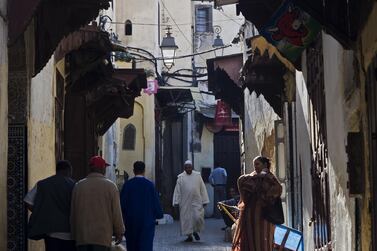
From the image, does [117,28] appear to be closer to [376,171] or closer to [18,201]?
[18,201]

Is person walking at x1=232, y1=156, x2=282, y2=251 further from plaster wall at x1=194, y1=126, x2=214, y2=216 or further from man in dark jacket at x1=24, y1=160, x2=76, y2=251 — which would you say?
plaster wall at x1=194, y1=126, x2=214, y2=216

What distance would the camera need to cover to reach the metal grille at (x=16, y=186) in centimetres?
914

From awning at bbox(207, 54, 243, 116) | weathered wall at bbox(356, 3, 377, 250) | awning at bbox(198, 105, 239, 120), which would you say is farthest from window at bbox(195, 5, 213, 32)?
weathered wall at bbox(356, 3, 377, 250)

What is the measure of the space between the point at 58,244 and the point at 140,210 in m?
2.11

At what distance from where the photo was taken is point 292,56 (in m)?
10.3

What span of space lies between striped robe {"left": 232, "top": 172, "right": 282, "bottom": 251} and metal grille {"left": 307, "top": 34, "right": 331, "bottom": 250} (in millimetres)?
583

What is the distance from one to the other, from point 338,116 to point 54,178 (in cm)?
294

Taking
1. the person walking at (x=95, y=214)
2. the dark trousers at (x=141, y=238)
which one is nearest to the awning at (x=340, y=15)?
the person walking at (x=95, y=214)

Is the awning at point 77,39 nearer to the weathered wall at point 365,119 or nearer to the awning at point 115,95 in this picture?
the awning at point 115,95

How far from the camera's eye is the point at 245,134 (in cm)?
1869

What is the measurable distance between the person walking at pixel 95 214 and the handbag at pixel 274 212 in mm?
2065

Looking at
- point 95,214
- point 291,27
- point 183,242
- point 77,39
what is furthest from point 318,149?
point 183,242

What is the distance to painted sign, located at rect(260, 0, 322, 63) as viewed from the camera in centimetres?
849

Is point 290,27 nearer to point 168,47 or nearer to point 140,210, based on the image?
point 140,210
